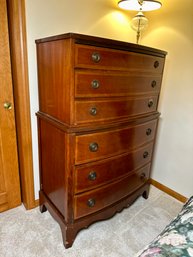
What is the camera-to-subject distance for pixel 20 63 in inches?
59.8

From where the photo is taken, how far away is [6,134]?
1709 millimetres

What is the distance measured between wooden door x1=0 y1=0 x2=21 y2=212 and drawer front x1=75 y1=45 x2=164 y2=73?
716mm

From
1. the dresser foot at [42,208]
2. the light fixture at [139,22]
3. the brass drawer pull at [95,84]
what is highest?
the light fixture at [139,22]

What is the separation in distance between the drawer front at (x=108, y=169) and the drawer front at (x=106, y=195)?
61 millimetres

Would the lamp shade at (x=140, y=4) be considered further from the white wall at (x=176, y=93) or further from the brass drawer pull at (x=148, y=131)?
the brass drawer pull at (x=148, y=131)

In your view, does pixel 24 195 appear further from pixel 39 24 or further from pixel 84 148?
pixel 39 24

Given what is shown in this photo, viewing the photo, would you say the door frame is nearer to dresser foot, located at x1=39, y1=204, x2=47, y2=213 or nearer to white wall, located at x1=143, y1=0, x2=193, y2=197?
dresser foot, located at x1=39, y1=204, x2=47, y2=213

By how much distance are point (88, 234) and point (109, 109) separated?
109 cm

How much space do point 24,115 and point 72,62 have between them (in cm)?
73

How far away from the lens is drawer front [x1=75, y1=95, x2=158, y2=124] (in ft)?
4.20

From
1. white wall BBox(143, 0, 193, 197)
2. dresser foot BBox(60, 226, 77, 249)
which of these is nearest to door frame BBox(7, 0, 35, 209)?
dresser foot BBox(60, 226, 77, 249)

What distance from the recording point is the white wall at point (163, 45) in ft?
5.17

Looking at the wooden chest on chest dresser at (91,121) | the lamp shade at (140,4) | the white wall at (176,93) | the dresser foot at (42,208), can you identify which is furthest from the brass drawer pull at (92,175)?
the lamp shade at (140,4)

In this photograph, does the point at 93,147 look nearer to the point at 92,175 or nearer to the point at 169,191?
the point at 92,175
